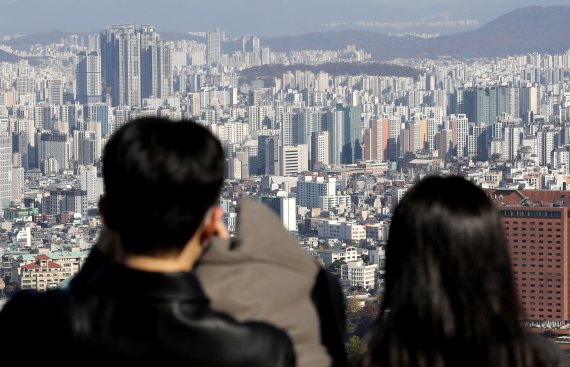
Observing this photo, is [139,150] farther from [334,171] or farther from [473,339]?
[334,171]

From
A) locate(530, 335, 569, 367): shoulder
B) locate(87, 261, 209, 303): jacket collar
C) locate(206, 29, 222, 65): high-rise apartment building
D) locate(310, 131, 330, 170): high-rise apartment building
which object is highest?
locate(206, 29, 222, 65): high-rise apartment building

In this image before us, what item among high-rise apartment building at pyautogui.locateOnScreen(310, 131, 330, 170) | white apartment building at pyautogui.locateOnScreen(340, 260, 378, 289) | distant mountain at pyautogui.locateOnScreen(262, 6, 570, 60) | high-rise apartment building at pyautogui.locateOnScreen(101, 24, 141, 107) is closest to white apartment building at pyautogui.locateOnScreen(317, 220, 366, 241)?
white apartment building at pyautogui.locateOnScreen(340, 260, 378, 289)

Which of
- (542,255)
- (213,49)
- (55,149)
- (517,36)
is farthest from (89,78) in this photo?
(542,255)

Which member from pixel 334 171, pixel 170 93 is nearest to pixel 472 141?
pixel 334 171

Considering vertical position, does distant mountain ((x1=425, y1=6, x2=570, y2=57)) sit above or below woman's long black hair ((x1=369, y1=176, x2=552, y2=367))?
above

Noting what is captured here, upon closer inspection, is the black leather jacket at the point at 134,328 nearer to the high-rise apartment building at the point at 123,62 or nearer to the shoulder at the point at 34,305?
the shoulder at the point at 34,305

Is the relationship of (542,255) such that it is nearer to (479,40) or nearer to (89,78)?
(89,78)

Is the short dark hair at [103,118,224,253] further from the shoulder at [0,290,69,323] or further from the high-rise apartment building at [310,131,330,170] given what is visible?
the high-rise apartment building at [310,131,330,170]
